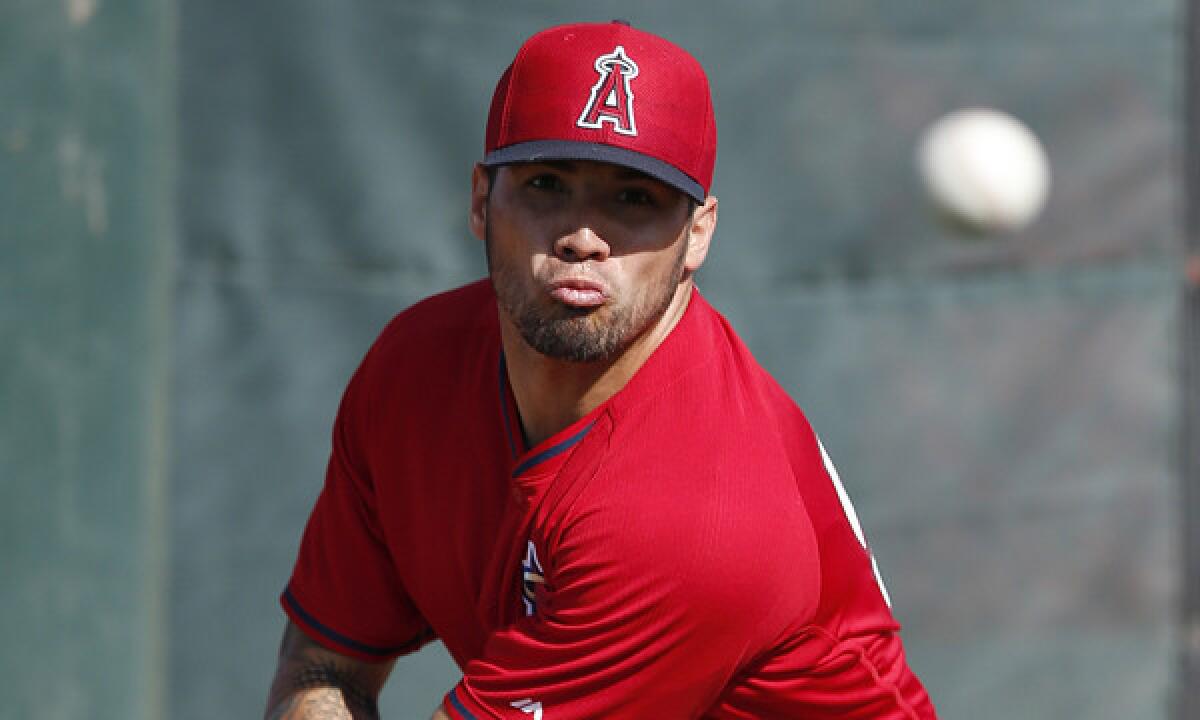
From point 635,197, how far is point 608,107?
15cm

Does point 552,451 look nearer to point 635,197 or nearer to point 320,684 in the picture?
point 635,197

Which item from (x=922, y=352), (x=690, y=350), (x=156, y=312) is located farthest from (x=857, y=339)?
(x=690, y=350)

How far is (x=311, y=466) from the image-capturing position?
4398 mm

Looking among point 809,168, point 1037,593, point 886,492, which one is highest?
point 809,168

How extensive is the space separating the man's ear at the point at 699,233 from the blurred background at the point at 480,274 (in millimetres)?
2003

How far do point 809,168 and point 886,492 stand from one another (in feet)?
3.10

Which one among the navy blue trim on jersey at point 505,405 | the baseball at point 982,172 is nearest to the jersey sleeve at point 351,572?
the navy blue trim on jersey at point 505,405

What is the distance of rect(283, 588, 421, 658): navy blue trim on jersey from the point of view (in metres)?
2.91

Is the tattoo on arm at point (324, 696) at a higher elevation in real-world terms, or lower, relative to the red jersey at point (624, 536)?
lower

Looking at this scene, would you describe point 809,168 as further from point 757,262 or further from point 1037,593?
Result: point 1037,593

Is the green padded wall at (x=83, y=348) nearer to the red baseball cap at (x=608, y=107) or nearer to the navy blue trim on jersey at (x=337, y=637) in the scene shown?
the navy blue trim on jersey at (x=337, y=637)

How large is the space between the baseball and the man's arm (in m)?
2.27

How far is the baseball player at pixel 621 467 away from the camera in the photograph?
7.48 feet

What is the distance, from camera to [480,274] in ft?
14.6
